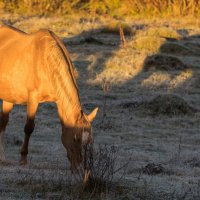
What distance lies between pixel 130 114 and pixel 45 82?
471 centimetres

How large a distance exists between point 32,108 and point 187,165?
223 centimetres

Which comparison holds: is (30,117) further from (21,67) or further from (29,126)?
(21,67)

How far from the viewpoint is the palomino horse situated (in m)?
7.88

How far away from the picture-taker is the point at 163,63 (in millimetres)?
16812

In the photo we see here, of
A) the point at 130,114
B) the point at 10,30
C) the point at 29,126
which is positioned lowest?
the point at 130,114

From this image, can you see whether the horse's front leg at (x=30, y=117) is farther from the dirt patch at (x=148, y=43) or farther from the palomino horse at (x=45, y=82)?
the dirt patch at (x=148, y=43)

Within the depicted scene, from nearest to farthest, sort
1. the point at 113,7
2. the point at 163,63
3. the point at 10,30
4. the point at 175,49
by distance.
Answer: the point at 10,30, the point at 163,63, the point at 175,49, the point at 113,7

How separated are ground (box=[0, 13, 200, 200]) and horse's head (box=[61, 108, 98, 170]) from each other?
20 cm

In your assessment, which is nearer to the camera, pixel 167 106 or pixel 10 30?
pixel 10 30

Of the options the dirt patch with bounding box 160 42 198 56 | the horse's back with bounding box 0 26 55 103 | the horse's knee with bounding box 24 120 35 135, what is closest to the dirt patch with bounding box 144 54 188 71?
the dirt patch with bounding box 160 42 198 56

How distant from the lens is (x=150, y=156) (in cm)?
982

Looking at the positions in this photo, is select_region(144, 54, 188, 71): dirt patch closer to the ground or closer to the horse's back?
the ground

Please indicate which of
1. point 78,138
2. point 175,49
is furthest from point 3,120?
point 175,49

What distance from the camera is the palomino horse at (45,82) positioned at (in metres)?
7.88
